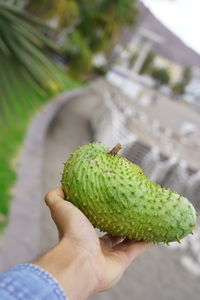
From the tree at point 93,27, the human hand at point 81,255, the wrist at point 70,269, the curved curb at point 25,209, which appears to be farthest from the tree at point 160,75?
the wrist at point 70,269

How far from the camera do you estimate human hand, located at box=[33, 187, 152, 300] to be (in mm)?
1257

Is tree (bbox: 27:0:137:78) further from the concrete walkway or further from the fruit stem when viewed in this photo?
the fruit stem

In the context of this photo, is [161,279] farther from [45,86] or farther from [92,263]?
[92,263]

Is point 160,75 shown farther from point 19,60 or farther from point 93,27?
point 19,60

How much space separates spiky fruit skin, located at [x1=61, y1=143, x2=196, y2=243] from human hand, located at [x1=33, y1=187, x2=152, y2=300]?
0.20 feet

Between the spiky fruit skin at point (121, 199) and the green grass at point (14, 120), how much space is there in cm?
116

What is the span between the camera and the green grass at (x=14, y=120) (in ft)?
9.27

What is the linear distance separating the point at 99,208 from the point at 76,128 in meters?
10.1

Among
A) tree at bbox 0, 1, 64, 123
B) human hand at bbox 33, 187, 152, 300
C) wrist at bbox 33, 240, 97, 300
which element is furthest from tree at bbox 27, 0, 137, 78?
wrist at bbox 33, 240, 97, 300

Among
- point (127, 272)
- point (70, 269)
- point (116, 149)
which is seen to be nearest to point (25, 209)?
point (127, 272)

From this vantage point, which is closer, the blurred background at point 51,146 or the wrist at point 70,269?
the wrist at point 70,269

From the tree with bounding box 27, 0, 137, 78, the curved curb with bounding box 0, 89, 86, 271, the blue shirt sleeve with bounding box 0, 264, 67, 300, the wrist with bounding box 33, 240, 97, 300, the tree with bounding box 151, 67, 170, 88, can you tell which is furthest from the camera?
the tree with bounding box 151, 67, 170, 88

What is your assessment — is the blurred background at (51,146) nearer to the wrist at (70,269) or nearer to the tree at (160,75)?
the wrist at (70,269)

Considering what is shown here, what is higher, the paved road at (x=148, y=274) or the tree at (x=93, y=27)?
the tree at (x=93, y=27)
